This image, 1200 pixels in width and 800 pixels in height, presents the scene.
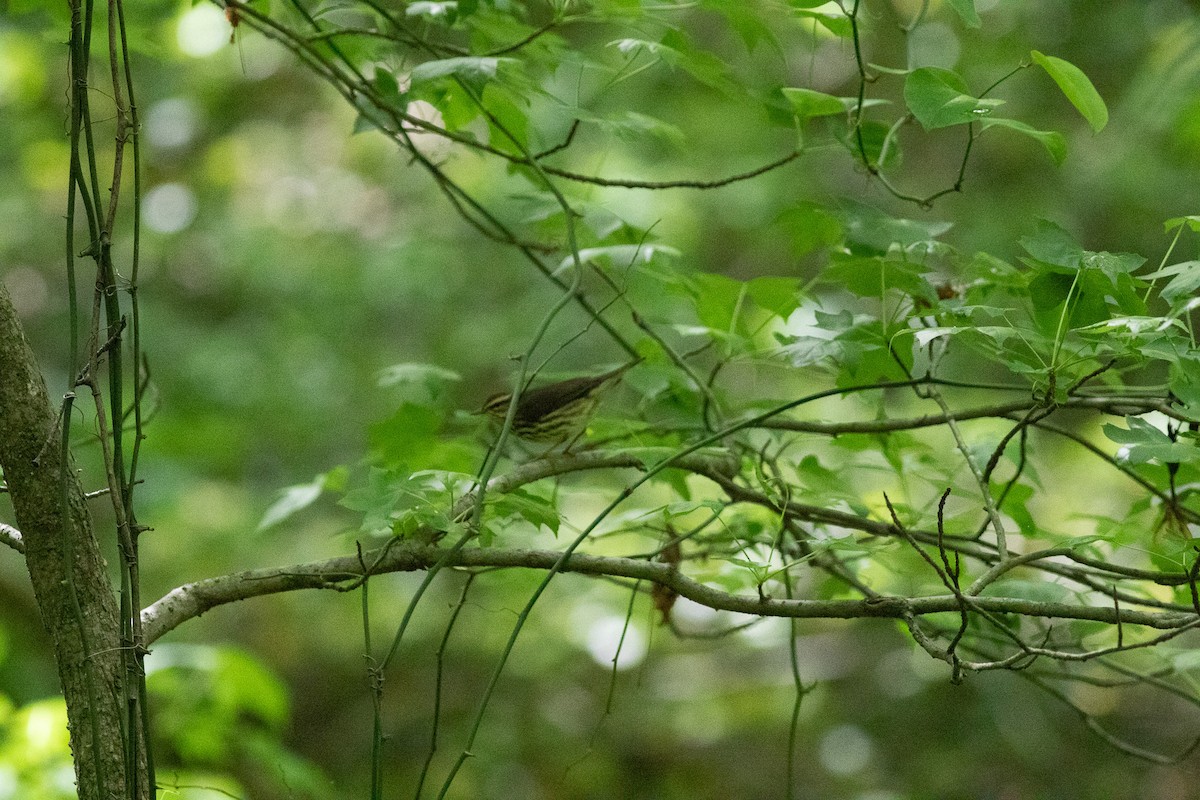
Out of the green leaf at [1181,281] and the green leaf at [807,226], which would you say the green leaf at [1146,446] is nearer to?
the green leaf at [1181,281]

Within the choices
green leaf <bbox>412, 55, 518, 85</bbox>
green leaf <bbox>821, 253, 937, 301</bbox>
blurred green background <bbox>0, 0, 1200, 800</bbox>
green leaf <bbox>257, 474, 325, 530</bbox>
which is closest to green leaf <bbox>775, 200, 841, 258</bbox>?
green leaf <bbox>821, 253, 937, 301</bbox>

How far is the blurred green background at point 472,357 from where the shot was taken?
177 inches

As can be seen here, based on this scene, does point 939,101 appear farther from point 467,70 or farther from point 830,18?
point 467,70

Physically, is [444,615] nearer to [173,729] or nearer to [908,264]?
[173,729]

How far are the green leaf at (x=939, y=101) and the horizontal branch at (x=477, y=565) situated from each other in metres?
0.54

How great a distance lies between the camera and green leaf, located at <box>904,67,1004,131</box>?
1218 millimetres

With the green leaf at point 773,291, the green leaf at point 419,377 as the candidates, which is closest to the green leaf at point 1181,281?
the green leaf at point 773,291

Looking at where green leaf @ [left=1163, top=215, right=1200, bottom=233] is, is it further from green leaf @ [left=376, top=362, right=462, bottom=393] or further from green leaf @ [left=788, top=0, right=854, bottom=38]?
green leaf @ [left=376, top=362, right=462, bottom=393]

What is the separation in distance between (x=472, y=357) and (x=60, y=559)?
12.8ft

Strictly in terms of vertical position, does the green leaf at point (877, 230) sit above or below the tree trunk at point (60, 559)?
below

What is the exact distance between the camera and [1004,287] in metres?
1.48

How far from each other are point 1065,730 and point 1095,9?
3224mm

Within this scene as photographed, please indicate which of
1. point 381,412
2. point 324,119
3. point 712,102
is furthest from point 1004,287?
point 324,119

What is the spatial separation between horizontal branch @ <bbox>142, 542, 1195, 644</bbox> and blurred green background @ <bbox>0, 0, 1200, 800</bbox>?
270cm
